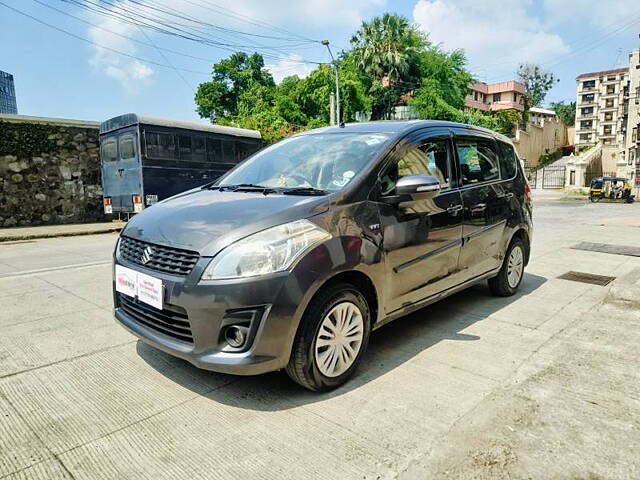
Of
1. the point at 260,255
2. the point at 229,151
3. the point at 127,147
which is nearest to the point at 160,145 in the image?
the point at 127,147

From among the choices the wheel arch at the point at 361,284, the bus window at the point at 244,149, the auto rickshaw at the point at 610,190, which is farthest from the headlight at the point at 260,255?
the auto rickshaw at the point at 610,190

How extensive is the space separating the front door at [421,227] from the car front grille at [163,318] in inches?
51.5

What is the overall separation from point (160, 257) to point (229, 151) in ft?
36.4

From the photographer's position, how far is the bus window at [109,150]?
12.2 meters

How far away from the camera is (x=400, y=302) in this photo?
3.22m

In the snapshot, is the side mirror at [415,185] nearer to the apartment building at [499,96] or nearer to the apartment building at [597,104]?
the apartment building at [499,96]

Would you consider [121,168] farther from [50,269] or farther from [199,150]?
[50,269]

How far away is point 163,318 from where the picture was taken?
265 centimetres

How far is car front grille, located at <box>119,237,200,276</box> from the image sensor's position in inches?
98.0

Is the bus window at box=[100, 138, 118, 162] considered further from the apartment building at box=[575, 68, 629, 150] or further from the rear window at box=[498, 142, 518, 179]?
the apartment building at box=[575, 68, 629, 150]

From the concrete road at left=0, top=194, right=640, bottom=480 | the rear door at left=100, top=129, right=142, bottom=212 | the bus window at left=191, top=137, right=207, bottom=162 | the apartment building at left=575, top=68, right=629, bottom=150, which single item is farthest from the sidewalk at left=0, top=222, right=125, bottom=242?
the apartment building at left=575, top=68, right=629, bottom=150

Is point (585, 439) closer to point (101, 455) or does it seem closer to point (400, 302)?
point (400, 302)

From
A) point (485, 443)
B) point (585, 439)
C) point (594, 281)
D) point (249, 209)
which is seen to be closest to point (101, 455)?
point (249, 209)

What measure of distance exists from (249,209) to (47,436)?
1553mm
